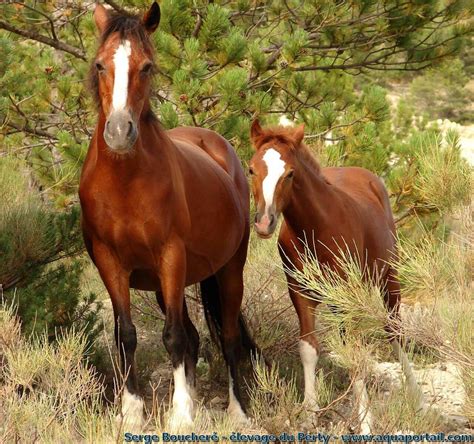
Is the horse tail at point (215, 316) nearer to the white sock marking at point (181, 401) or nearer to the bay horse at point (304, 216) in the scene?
the bay horse at point (304, 216)

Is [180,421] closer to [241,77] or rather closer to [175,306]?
[175,306]

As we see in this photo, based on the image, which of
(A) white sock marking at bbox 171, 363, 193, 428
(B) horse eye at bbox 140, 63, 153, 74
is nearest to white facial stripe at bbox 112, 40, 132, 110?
(B) horse eye at bbox 140, 63, 153, 74

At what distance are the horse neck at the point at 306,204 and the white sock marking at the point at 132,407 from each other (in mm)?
1594

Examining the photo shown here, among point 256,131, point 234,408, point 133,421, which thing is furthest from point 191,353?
point 256,131

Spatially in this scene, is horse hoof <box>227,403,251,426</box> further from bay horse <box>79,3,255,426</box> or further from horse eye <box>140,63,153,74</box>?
horse eye <box>140,63,153,74</box>

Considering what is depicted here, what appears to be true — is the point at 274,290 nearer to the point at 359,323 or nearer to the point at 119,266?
the point at 119,266

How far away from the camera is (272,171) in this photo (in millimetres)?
5695

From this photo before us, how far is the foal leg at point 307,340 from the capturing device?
5.82 metres

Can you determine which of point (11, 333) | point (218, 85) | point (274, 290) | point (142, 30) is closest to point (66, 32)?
point (218, 85)

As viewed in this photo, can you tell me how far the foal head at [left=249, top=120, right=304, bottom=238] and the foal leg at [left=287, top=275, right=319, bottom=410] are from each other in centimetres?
52

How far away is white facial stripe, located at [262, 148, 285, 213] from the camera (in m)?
5.61

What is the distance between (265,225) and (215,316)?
1536 millimetres

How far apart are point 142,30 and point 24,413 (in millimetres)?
2220

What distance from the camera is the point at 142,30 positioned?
519 centimetres
